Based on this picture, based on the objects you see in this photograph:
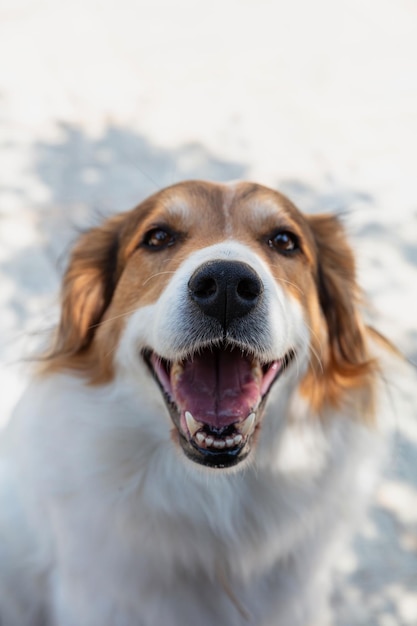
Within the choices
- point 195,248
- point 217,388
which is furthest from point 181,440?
point 195,248

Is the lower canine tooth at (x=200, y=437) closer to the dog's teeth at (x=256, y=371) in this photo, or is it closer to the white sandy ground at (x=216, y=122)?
the dog's teeth at (x=256, y=371)

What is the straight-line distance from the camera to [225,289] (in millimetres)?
2031

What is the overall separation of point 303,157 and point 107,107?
135 centimetres

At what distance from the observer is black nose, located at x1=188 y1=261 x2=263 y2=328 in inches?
79.8

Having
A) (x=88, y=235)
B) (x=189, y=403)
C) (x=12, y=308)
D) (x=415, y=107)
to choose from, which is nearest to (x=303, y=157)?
(x=415, y=107)

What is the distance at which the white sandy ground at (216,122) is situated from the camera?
420 cm

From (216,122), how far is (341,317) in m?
2.78

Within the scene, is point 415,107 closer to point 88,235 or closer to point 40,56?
point 40,56

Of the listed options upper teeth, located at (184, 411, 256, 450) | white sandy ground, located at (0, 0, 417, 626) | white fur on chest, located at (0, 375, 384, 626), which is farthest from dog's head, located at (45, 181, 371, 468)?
white sandy ground, located at (0, 0, 417, 626)

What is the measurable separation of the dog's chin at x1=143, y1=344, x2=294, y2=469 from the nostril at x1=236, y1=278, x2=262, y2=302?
18cm

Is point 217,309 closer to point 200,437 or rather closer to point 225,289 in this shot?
point 225,289

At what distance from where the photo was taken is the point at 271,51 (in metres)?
Answer: 5.76

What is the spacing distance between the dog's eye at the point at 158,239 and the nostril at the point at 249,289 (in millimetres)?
479

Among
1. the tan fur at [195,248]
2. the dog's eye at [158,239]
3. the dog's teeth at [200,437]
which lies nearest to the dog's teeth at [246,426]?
the dog's teeth at [200,437]
